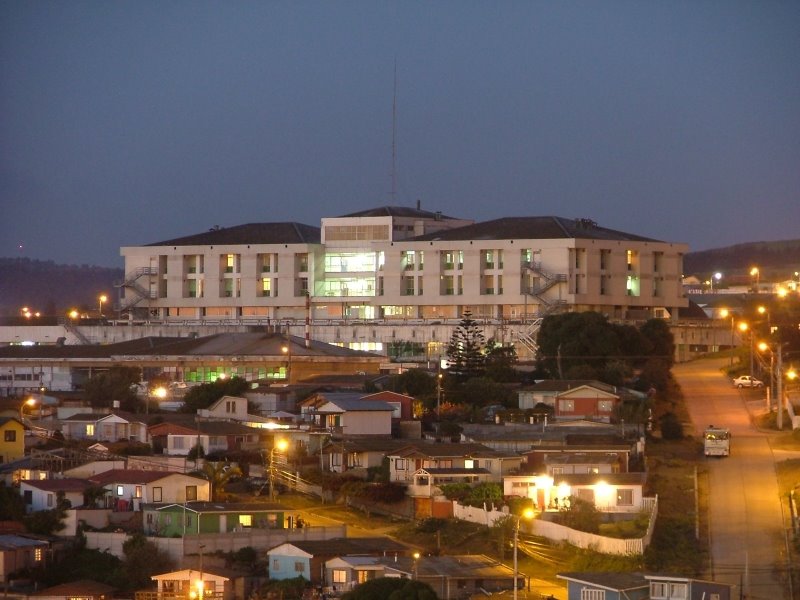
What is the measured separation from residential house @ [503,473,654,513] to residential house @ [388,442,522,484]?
3.62ft

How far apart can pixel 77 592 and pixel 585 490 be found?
25.7 feet

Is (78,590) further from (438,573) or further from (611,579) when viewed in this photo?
(611,579)

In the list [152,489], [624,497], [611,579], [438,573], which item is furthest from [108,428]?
[611,579]

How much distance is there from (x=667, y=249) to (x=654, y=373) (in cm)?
1973

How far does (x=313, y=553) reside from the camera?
24172 mm

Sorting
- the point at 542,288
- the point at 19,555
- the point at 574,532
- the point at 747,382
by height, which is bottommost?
the point at 19,555

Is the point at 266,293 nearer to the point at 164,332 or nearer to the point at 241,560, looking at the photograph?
the point at 164,332

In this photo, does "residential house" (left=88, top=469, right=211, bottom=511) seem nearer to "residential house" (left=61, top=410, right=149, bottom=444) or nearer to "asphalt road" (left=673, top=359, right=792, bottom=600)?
"residential house" (left=61, top=410, right=149, bottom=444)

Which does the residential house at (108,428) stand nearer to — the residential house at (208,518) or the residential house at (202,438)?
the residential house at (202,438)

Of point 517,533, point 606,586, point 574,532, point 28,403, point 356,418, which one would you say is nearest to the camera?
point 606,586

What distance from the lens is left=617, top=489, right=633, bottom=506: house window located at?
2677cm

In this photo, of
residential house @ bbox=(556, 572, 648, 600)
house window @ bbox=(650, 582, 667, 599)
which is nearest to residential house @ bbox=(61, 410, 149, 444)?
residential house @ bbox=(556, 572, 648, 600)

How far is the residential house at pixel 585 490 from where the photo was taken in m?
26.7

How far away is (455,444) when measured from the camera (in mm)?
31297
